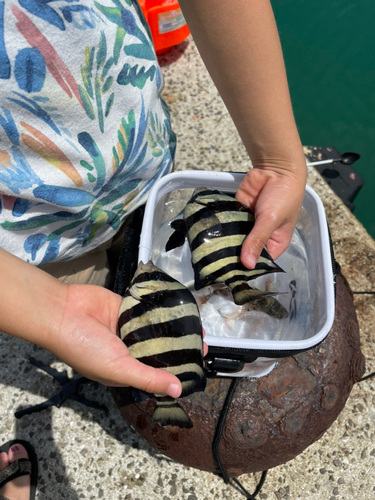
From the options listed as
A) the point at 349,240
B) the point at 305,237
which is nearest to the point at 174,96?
the point at 349,240

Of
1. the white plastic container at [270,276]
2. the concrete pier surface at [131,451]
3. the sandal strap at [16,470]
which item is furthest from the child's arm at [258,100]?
the sandal strap at [16,470]

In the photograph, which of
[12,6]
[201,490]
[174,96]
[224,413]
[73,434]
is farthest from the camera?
[174,96]

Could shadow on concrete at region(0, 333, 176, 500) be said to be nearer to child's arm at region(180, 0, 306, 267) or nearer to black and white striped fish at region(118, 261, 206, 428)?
black and white striped fish at region(118, 261, 206, 428)

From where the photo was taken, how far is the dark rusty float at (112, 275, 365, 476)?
1.42 meters

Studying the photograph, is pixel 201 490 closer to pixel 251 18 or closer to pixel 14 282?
pixel 14 282

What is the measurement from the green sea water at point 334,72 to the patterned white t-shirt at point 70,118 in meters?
3.32

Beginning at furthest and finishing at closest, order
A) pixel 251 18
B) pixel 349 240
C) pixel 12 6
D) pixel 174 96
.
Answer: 1. pixel 174 96
2. pixel 349 240
3. pixel 251 18
4. pixel 12 6

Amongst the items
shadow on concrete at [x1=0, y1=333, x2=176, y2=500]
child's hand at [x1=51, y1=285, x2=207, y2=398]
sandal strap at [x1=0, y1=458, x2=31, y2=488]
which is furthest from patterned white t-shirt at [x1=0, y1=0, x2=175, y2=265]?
sandal strap at [x1=0, y1=458, x2=31, y2=488]

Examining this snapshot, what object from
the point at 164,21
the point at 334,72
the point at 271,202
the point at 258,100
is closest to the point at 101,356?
the point at 271,202

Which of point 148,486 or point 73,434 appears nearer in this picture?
point 148,486

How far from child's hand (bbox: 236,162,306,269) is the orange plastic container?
195 centimetres

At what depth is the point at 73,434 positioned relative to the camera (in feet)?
6.25

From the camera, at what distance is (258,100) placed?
1271 mm

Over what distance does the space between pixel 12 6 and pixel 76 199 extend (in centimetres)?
52
